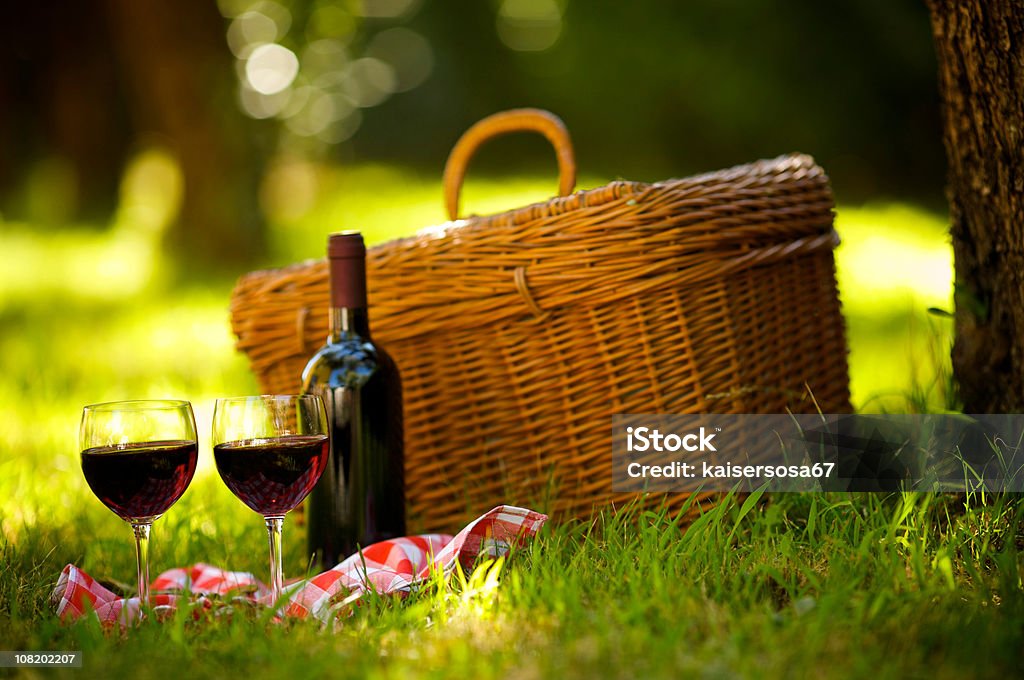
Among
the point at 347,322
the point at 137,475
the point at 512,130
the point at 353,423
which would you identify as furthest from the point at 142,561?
the point at 512,130

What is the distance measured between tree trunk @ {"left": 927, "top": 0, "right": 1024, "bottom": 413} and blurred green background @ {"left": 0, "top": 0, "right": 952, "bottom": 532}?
0.29m

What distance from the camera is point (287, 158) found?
12602mm

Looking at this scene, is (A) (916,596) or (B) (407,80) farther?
(B) (407,80)

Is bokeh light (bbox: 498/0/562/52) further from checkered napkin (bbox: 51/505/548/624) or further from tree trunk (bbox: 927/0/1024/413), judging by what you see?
checkered napkin (bbox: 51/505/548/624)

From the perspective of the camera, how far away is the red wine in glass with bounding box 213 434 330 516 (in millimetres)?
1768

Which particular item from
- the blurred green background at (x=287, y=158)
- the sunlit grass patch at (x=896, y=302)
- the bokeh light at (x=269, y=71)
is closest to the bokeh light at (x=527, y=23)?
the blurred green background at (x=287, y=158)

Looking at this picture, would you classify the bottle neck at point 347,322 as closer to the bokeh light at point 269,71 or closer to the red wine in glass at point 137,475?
the red wine in glass at point 137,475

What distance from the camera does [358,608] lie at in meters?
1.80

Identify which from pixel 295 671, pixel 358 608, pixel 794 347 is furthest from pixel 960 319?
pixel 295 671

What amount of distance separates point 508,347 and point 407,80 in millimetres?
18240

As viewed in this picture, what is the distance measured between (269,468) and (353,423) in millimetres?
452

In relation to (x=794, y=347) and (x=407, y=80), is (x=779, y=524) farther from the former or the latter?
(x=407, y=80)

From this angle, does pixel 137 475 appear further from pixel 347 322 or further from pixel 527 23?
pixel 527 23

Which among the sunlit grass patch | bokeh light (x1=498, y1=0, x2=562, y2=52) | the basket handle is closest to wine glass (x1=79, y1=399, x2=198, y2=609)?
the basket handle
